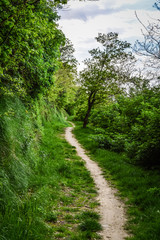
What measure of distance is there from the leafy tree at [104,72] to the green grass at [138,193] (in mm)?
12733


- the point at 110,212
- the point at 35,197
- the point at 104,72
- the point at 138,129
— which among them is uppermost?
the point at 104,72

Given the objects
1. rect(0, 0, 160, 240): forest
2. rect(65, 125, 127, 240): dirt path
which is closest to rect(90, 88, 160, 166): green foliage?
rect(0, 0, 160, 240): forest

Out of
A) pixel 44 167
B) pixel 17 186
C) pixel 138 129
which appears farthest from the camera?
pixel 138 129

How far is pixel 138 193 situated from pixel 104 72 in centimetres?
1740

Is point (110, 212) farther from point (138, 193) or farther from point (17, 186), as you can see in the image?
point (17, 186)

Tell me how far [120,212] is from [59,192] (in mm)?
2148

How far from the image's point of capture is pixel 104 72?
20.9 metres

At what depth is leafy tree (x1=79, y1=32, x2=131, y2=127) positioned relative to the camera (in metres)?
20.2

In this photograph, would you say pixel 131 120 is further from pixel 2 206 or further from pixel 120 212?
pixel 2 206

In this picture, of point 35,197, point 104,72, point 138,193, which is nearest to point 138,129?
point 138,193

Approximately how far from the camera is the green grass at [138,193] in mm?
3959

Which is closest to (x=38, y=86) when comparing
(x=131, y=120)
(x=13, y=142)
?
(x=13, y=142)

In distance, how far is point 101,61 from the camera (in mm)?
20953

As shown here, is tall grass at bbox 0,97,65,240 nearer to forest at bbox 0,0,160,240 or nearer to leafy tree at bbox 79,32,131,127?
forest at bbox 0,0,160,240
